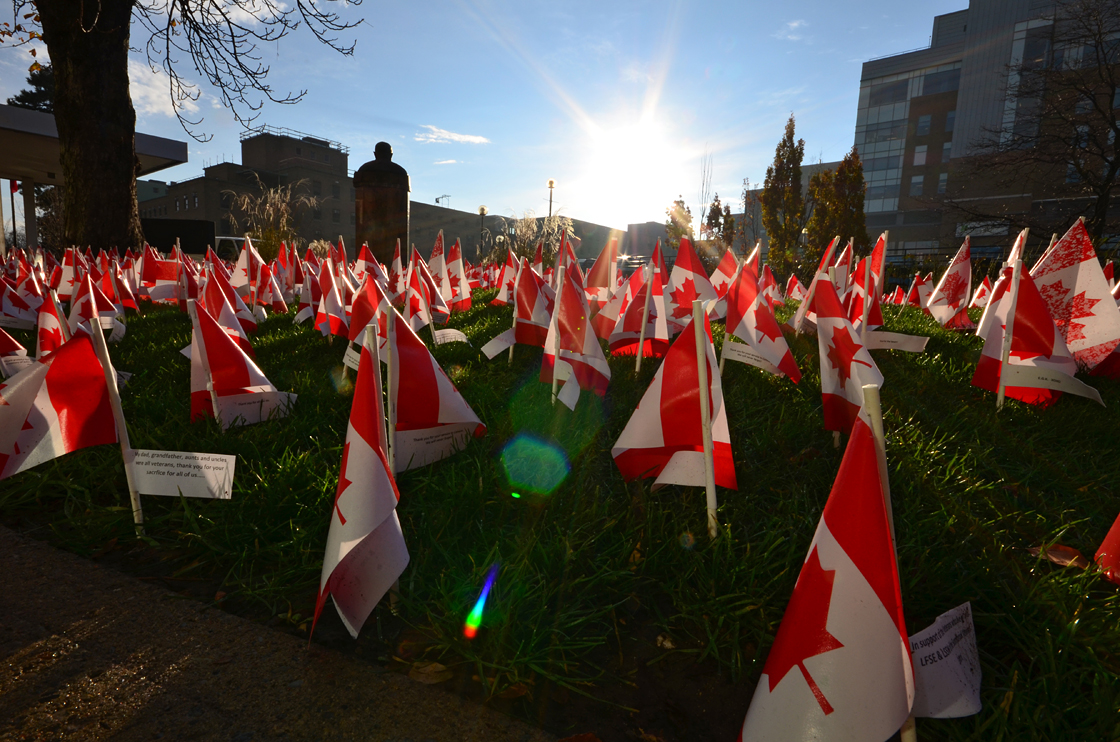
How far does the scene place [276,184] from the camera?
2349 inches

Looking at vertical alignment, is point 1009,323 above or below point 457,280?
below

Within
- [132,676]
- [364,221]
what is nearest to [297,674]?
[132,676]

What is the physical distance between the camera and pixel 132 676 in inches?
60.2

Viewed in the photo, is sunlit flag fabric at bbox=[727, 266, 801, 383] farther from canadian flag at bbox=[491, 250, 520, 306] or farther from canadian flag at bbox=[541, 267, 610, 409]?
canadian flag at bbox=[491, 250, 520, 306]

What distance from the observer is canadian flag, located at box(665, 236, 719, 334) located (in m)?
4.58

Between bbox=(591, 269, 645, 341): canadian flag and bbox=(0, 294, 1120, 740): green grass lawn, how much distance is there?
4.02 feet

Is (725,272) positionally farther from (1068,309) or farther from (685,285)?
(1068,309)

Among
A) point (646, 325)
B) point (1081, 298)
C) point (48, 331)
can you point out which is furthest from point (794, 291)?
point (48, 331)

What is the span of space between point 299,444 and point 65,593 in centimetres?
108

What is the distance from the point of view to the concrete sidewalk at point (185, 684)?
138 centimetres

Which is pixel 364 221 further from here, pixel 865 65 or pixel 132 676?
pixel 865 65

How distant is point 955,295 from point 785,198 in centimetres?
2181

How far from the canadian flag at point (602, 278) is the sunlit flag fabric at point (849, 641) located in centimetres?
407

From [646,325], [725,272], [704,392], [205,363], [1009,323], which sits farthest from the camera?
[725,272]
